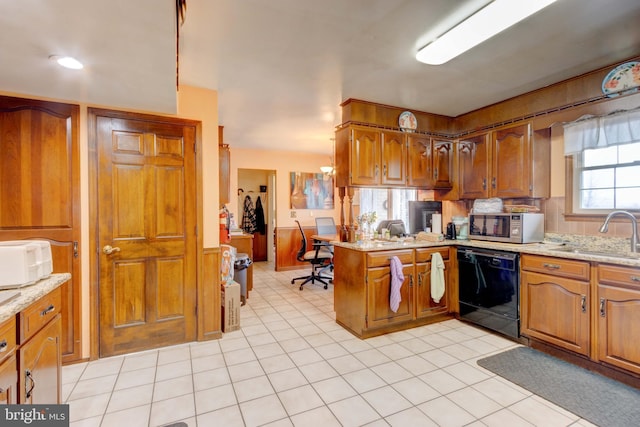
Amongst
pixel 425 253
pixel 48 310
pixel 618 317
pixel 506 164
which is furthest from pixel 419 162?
pixel 48 310

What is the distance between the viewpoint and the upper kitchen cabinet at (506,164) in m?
3.17

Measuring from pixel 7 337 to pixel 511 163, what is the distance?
13.7 feet

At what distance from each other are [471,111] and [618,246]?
213cm

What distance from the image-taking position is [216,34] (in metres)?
2.08

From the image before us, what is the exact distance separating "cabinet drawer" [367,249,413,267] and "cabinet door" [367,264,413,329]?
5 centimetres

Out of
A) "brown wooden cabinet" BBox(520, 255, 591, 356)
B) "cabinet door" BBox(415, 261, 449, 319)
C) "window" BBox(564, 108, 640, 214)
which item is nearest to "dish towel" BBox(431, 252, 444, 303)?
"cabinet door" BBox(415, 261, 449, 319)

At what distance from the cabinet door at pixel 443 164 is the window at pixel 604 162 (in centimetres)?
126

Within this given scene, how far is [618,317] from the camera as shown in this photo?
2.19 m

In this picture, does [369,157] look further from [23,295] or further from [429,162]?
[23,295]

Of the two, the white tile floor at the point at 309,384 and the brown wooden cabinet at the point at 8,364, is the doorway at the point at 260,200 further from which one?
the brown wooden cabinet at the point at 8,364

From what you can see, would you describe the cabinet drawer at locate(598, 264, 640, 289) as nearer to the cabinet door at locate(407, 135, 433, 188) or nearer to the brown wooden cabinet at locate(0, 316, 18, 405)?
the cabinet door at locate(407, 135, 433, 188)

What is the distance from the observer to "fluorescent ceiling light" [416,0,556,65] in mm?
1710

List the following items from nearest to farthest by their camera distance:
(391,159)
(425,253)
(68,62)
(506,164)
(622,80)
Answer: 1. (68,62)
2. (622,80)
3. (425,253)
4. (506,164)
5. (391,159)

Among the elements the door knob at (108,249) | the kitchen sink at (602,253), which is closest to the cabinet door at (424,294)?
the kitchen sink at (602,253)
